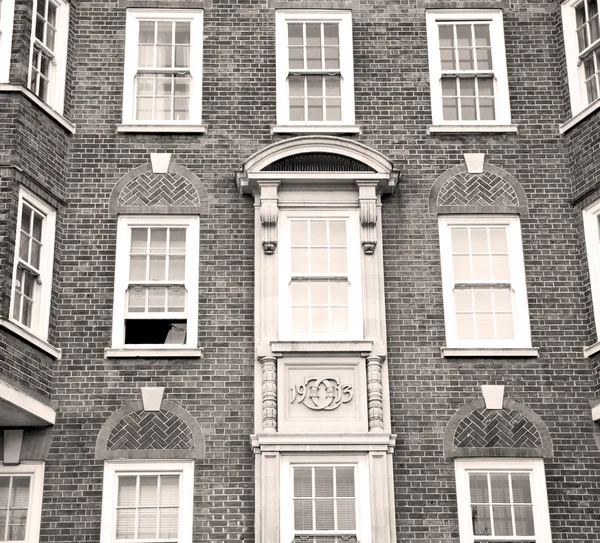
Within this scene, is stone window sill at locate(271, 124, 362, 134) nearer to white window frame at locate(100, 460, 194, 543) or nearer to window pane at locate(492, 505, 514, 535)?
white window frame at locate(100, 460, 194, 543)

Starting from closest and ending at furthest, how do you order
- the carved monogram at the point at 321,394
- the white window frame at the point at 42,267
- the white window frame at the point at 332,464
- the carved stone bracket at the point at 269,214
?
the white window frame at the point at 332,464 → the carved monogram at the point at 321,394 → the white window frame at the point at 42,267 → the carved stone bracket at the point at 269,214

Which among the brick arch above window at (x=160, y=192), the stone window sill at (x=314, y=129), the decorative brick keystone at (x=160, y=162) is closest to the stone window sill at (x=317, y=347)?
the brick arch above window at (x=160, y=192)

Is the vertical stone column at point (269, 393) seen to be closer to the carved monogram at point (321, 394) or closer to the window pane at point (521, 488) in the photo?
the carved monogram at point (321, 394)

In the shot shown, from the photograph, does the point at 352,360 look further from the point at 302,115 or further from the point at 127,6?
the point at 127,6

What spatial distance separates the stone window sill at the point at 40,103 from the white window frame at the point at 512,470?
7.90 meters

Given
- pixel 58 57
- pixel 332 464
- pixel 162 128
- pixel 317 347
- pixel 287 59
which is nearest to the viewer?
pixel 332 464

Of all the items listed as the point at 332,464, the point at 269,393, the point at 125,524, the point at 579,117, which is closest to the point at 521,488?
the point at 332,464

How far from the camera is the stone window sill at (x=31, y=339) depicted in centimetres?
1632

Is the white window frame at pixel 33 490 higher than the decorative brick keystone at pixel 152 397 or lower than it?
lower

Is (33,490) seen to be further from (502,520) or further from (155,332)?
(502,520)

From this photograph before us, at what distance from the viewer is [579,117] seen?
62.1 ft

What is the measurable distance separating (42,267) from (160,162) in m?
2.53

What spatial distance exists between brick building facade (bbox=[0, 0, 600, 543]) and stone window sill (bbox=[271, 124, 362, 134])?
0.15 feet

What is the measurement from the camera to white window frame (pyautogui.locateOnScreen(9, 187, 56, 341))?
56.5 feet
